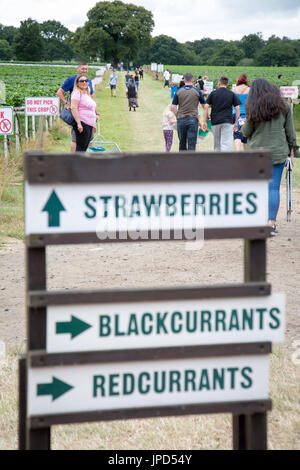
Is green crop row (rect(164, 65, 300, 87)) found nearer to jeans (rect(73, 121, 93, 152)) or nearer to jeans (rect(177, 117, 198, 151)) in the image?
jeans (rect(177, 117, 198, 151))

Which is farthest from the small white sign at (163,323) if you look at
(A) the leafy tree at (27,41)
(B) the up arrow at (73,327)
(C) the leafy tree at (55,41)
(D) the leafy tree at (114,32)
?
(C) the leafy tree at (55,41)

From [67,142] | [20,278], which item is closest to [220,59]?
[67,142]

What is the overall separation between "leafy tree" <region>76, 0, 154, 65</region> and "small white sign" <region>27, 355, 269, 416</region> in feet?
455

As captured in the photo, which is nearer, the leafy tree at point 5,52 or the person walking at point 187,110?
the person walking at point 187,110

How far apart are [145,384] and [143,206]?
0.68 m

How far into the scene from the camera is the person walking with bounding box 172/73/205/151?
534 inches

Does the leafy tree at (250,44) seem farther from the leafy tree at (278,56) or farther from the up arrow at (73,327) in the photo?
the up arrow at (73,327)

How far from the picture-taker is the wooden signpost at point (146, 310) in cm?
275

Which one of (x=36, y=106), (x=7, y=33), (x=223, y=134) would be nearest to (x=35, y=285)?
(x=223, y=134)

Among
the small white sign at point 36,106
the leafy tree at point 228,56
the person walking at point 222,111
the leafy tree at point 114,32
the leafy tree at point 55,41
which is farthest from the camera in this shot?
the leafy tree at point 55,41

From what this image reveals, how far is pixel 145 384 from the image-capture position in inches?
112

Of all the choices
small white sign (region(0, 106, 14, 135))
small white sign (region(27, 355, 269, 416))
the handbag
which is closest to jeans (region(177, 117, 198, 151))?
the handbag

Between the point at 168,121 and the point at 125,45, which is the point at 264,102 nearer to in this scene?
the point at 168,121

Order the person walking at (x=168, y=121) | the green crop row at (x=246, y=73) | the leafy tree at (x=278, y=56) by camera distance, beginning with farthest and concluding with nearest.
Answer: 1. the leafy tree at (x=278, y=56)
2. the green crop row at (x=246, y=73)
3. the person walking at (x=168, y=121)
